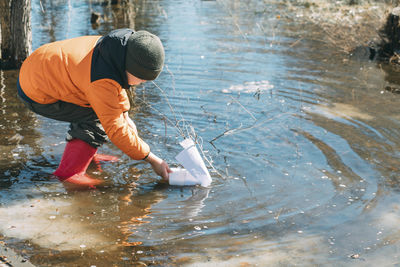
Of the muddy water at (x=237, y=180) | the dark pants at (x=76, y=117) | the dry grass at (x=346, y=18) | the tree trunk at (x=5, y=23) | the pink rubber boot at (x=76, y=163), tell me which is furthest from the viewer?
the dry grass at (x=346, y=18)

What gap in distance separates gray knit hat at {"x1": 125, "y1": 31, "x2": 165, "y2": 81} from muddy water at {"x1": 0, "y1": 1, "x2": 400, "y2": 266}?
44.4 inches

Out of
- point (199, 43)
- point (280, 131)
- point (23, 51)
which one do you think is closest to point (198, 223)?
point (280, 131)

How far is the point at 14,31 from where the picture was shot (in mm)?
7707

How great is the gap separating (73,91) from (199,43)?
6.00 meters

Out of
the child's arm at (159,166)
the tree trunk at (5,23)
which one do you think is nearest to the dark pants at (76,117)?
the child's arm at (159,166)

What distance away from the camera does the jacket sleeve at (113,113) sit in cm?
386

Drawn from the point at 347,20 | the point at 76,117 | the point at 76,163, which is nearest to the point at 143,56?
the point at 76,117

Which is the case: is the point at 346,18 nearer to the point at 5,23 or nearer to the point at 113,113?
the point at 5,23

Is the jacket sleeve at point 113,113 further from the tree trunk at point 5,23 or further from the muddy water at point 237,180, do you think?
the tree trunk at point 5,23

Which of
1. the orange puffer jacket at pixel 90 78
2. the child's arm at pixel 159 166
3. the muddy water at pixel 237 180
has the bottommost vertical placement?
the muddy water at pixel 237 180

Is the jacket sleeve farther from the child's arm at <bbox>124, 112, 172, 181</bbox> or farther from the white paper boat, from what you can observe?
the white paper boat

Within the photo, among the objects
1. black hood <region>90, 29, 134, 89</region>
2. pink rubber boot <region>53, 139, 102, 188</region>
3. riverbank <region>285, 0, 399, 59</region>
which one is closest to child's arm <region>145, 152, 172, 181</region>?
pink rubber boot <region>53, 139, 102, 188</region>

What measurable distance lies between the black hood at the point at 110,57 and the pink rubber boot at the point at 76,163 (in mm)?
894

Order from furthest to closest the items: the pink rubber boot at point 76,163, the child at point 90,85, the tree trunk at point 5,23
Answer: the tree trunk at point 5,23, the pink rubber boot at point 76,163, the child at point 90,85
